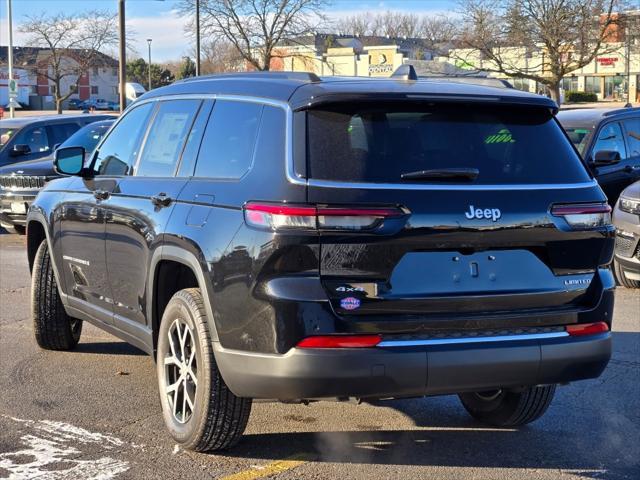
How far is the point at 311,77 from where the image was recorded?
181 inches

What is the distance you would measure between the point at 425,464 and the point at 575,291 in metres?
1.15

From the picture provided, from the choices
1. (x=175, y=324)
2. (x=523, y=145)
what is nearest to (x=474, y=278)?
(x=523, y=145)

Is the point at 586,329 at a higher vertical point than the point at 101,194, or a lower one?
lower

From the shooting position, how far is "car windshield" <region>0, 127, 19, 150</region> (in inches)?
622

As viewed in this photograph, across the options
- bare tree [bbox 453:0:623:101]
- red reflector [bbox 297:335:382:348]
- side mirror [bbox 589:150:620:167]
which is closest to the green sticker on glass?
red reflector [bbox 297:335:382:348]

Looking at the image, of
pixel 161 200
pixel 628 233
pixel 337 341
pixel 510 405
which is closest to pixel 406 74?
pixel 161 200

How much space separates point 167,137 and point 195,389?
1.53 metres

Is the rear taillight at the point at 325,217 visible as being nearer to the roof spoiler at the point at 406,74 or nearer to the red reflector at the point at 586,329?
the red reflector at the point at 586,329

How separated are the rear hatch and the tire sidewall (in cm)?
85

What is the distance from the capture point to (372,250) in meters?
3.96

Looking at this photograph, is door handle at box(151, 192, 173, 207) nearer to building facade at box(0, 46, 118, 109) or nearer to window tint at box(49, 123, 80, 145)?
window tint at box(49, 123, 80, 145)

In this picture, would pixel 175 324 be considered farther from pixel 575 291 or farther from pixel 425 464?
pixel 575 291

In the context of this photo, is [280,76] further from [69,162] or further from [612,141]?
[612,141]

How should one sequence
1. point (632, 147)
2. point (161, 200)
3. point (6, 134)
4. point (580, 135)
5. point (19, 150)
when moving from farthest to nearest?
point (6, 134) < point (19, 150) < point (632, 147) < point (580, 135) < point (161, 200)
